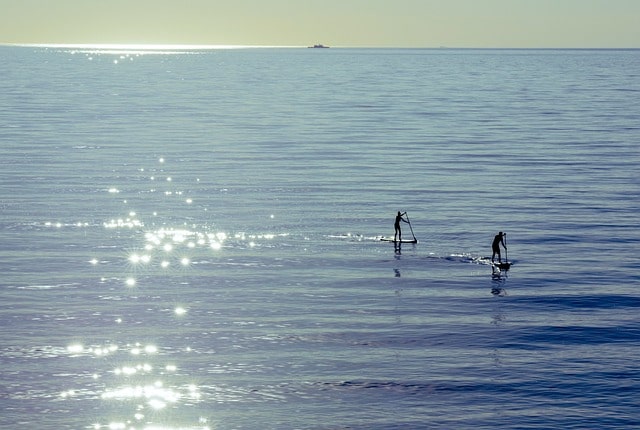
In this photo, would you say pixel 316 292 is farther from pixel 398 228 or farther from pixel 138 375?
pixel 138 375

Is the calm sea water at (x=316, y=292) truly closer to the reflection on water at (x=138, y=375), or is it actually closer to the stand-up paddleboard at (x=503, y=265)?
the reflection on water at (x=138, y=375)

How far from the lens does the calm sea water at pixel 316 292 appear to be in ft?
119

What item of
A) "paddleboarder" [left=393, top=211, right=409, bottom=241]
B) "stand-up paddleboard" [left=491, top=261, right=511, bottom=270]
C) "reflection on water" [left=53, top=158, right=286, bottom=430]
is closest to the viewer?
"reflection on water" [left=53, top=158, right=286, bottom=430]

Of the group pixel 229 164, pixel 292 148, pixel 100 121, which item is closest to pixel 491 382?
pixel 229 164

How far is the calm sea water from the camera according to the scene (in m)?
36.2

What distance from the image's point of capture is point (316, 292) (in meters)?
50.3

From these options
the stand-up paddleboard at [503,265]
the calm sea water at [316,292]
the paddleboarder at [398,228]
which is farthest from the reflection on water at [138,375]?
the stand-up paddleboard at [503,265]

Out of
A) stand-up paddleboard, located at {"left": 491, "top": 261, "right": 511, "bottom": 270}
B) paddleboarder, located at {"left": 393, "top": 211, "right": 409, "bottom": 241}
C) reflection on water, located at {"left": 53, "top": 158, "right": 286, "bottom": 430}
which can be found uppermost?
paddleboarder, located at {"left": 393, "top": 211, "right": 409, "bottom": 241}

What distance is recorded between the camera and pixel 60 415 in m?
34.7

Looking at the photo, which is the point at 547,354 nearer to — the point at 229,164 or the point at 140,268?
the point at 140,268

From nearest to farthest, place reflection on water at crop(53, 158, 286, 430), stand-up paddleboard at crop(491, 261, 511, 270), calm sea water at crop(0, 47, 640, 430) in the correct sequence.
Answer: reflection on water at crop(53, 158, 286, 430) → calm sea water at crop(0, 47, 640, 430) → stand-up paddleboard at crop(491, 261, 511, 270)

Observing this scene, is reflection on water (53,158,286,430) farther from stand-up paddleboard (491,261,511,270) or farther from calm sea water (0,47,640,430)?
stand-up paddleboard (491,261,511,270)

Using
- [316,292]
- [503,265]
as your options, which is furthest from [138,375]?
[503,265]

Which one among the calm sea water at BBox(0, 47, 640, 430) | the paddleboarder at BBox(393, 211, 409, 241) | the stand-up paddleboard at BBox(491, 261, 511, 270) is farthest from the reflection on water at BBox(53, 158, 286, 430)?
the stand-up paddleboard at BBox(491, 261, 511, 270)
